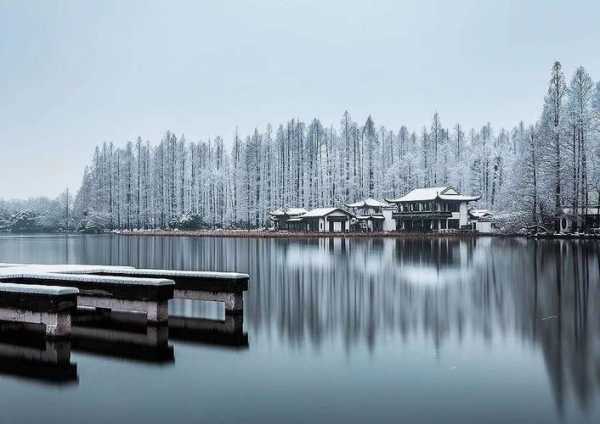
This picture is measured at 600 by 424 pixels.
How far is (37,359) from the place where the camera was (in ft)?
40.4

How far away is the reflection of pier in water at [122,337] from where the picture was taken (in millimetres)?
13064

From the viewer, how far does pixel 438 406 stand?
9.25 m

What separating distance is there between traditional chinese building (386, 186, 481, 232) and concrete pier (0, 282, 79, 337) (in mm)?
78704

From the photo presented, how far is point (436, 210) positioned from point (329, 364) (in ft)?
260

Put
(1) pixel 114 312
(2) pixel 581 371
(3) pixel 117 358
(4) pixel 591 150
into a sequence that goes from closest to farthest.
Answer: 1. (2) pixel 581 371
2. (3) pixel 117 358
3. (1) pixel 114 312
4. (4) pixel 591 150

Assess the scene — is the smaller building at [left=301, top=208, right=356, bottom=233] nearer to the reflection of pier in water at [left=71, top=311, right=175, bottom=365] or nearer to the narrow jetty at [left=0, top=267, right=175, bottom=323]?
the reflection of pier in water at [left=71, top=311, right=175, bottom=365]

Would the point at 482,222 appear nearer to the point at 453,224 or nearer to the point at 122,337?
the point at 453,224

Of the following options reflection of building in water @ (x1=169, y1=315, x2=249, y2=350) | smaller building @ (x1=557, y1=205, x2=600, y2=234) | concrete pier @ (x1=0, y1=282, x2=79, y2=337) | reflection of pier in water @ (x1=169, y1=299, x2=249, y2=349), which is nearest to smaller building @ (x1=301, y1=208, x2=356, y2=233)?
smaller building @ (x1=557, y1=205, x2=600, y2=234)

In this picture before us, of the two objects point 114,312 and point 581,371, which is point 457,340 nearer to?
point 581,371

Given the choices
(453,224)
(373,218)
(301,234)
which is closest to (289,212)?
(301,234)

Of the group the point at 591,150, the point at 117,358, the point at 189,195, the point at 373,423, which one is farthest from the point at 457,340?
the point at 189,195

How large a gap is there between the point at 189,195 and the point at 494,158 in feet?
226

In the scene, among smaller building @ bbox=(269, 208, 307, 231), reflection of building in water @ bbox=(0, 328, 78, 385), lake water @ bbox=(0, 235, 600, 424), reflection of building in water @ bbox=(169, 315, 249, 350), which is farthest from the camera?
smaller building @ bbox=(269, 208, 307, 231)

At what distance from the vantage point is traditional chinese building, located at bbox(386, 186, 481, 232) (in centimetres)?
8794
